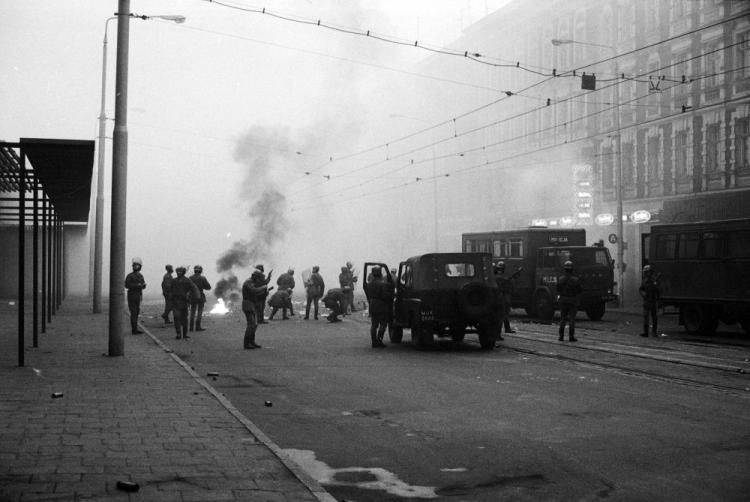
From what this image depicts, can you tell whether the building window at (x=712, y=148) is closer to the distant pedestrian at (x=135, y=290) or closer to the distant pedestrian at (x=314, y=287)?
the distant pedestrian at (x=314, y=287)

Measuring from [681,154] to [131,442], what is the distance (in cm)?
3508

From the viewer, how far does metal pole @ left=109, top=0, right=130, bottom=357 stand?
1576 centimetres

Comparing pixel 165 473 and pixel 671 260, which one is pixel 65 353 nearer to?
pixel 165 473

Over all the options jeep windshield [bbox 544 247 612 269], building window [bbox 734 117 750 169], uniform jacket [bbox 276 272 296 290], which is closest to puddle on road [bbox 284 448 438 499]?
uniform jacket [bbox 276 272 296 290]

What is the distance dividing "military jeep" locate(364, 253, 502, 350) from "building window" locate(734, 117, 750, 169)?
19691mm

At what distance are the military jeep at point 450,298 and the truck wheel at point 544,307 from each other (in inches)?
398

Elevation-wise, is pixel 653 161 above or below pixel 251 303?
above

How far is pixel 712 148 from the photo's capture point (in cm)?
3659

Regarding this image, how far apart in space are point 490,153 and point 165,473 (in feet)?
177

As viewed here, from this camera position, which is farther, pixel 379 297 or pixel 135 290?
pixel 135 290

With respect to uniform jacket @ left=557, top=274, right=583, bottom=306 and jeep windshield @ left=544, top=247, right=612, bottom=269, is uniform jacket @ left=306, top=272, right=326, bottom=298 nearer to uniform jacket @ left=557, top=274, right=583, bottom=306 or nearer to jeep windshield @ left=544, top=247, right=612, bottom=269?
jeep windshield @ left=544, top=247, right=612, bottom=269

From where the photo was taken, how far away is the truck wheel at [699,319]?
22.8m

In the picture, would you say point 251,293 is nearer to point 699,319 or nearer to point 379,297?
point 379,297

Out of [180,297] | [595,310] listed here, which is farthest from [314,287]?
[595,310]
